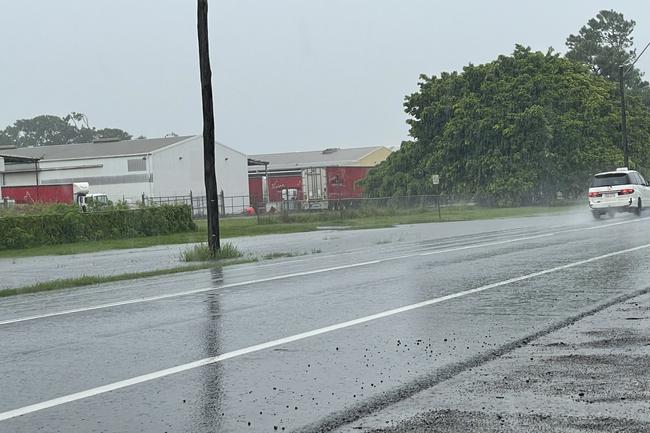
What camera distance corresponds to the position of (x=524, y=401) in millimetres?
6555

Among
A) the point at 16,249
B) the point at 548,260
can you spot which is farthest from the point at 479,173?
the point at 548,260

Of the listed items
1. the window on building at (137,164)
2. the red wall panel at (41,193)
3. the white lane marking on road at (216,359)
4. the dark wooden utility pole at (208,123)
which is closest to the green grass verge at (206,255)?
the dark wooden utility pole at (208,123)

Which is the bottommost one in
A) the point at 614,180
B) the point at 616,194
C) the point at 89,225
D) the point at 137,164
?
the point at 89,225

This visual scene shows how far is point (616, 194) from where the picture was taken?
36.9 metres

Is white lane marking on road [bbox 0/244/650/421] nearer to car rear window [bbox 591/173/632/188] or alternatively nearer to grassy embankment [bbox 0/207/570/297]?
grassy embankment [bbox 0/207/570/297]

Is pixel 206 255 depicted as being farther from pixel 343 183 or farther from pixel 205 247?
pixel 343 183

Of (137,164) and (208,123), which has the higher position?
(137,164)

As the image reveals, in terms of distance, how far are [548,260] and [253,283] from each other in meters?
6.06

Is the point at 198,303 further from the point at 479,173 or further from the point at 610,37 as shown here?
the point at 610,37

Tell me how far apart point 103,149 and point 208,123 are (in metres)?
55.8

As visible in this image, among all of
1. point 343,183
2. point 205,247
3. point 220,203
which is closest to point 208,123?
point 205,247

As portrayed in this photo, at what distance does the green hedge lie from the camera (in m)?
31.3

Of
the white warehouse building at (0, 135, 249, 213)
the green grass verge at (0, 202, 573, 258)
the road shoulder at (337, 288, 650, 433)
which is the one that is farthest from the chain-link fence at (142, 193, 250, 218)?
the road shoulder at (337, 288, 650, 433)

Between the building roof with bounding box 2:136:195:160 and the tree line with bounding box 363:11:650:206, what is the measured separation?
17.1m
